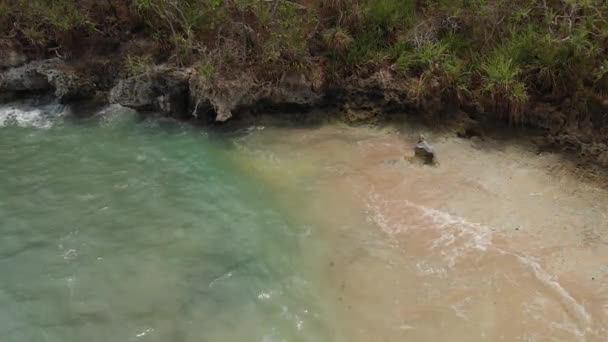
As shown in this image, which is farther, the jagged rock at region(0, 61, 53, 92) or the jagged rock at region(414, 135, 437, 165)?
the jagged rock at region(0, 61, 53, 92)

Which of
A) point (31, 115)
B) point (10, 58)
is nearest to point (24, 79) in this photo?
point (10, 58)

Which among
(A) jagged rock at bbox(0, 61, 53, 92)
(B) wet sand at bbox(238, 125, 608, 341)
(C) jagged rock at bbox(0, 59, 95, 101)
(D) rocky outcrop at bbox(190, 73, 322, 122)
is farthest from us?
(A) jagged rock at bbox(0, 61, 53, 92)

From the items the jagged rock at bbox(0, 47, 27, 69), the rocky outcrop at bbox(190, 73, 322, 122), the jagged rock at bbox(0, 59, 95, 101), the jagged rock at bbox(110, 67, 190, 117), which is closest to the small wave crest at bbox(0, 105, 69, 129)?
the jagged rock at bbox(0, 59, 95, 101)

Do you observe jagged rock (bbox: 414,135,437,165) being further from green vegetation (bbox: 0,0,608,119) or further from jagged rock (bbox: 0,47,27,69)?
jagged rock (bbox: 0,47,27,69)

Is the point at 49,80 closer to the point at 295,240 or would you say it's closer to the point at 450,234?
the point at 295,240

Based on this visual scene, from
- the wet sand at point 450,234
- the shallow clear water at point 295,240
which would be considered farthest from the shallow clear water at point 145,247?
the wet sand at point 450,234

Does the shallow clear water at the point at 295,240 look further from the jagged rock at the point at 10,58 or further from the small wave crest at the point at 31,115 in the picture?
the jagged rock at the point at 10,58
